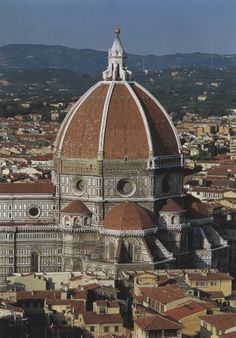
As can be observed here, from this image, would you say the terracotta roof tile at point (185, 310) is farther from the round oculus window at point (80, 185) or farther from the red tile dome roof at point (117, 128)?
the round oculus window at point (80, 185)

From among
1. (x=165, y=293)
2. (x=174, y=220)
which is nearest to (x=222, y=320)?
(x=165, y=293)

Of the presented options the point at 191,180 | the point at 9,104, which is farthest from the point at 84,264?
the point at 9,104

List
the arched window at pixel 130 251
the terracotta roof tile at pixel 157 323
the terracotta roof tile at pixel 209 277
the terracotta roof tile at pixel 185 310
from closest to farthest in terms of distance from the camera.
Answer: the terracotta roof tile at pixel 157 323
the terracotta roof tile at pixel 185 310
the terracotta roof tile at pixel 209 277
the arched window at pixel 130 251

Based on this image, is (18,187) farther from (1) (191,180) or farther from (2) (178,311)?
(1) (191,180)

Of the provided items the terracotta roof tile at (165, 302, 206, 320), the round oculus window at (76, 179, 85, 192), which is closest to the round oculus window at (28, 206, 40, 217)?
the round oculus window at (76, 179, 85, 192)

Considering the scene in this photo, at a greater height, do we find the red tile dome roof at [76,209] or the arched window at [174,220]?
the red tile dome roof at [76,209]

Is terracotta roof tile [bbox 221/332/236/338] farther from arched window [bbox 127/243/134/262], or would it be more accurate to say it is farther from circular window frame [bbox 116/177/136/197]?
circular window frame [bbox 116/177/136/197]

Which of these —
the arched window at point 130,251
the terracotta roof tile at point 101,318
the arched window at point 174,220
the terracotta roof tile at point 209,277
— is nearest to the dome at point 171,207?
the arched window at point 174,220
